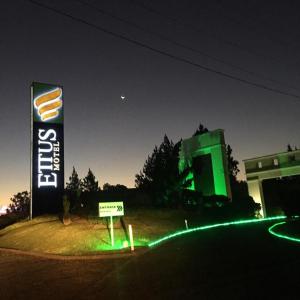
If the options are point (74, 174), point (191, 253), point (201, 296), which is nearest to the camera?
point (201, 296)

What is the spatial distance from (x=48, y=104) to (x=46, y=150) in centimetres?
396

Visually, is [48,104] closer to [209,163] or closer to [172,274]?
[209,163]

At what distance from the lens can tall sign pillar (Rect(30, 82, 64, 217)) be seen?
2995 centimetres

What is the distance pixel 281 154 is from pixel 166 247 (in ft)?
95.5

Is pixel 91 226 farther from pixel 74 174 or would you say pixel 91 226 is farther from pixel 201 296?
pixel 74 174

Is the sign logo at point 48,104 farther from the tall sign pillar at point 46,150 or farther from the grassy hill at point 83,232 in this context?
the grassy hill at point 83,232


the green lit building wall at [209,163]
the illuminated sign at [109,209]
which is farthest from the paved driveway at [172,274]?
the green lit building wall at [209,163]

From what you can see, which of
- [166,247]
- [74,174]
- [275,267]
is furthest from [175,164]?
[74,174]

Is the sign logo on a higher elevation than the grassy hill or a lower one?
higher

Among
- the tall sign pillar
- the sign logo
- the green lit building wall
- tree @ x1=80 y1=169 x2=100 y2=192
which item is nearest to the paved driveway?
the tall sign pillar

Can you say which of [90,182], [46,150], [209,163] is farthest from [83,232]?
[90,182]

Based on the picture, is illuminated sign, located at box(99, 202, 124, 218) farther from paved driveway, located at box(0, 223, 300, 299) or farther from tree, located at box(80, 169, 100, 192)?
tree, located at box(80, 169, 100, 192)

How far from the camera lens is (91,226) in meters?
22.6

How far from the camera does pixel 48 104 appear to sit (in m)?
32.0
